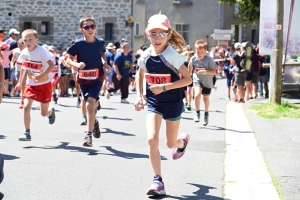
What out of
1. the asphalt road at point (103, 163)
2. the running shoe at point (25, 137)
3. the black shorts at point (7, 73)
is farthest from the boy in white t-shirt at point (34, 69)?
the black shorts at point (7, 73)

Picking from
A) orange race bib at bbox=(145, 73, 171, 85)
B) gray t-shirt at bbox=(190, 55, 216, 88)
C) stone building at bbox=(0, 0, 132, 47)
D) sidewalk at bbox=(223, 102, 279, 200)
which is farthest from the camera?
stone building at bbox=(0, 0, 132, 47)

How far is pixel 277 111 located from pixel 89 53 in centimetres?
571

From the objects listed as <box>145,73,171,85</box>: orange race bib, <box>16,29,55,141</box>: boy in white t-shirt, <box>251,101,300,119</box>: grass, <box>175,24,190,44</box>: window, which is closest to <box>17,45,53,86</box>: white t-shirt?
<box>16,29,55,141</box>: boy in white t-shirt

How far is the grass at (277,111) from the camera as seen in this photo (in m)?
13.9

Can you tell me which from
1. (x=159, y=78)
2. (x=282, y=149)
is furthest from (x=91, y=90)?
(x=159, y=78)

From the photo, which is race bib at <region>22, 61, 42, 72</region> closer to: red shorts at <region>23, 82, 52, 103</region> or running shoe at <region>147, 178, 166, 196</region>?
red shorts at <region>23, 82, 52, 103</region>

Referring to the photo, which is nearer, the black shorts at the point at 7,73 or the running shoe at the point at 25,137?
the running shoe at the point at 25,137

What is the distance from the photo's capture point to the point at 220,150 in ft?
31.6

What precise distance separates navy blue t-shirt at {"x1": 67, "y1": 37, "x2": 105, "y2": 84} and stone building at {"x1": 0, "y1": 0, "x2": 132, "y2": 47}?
2874 cm

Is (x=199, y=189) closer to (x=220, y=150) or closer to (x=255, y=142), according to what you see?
(x=220, y=150)

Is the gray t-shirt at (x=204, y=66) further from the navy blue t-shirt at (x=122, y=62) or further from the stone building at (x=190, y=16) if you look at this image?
the stone building at (x=190, y=16)

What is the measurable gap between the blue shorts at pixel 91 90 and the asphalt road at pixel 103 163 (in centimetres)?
75

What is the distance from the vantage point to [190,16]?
159 feet

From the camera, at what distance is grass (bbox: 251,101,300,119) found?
13875mm
